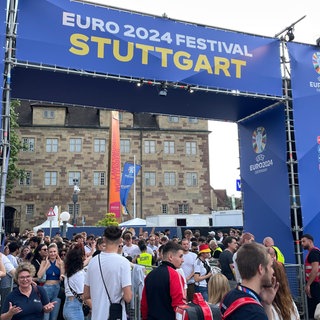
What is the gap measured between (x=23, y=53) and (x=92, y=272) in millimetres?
5589

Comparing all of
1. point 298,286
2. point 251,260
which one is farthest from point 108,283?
point 298,286

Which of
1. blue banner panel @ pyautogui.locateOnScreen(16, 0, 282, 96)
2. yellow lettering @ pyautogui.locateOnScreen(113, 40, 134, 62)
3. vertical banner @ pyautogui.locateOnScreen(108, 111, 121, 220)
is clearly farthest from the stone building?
yellow lettering @ pyautogui.locateOnScreen(113, 40, 134, 62)

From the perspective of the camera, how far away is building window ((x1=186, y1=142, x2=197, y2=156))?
40.8m

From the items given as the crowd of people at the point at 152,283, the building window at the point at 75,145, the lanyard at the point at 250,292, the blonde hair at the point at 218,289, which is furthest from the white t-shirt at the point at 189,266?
the building window at the point at 75,145

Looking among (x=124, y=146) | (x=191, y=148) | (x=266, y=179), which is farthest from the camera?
(x=191, y=148)

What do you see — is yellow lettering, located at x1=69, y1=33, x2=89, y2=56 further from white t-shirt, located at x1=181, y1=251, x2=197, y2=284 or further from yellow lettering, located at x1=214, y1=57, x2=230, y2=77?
white t-shirt, located at x1=181, y1=251, x2=197, y2=284

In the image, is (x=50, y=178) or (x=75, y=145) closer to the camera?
(x=50, y=178)

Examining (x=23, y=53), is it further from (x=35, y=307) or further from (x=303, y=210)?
(x=303, y=210)

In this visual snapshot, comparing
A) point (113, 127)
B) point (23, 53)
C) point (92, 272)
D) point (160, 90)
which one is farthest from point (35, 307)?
point (113, 127)

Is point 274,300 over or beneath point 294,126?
beneath

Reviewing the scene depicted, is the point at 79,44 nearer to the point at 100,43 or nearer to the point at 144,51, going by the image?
the point at 100,43

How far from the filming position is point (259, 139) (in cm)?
1172

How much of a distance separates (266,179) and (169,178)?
28.9 meters

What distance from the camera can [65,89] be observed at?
32.2 feet
